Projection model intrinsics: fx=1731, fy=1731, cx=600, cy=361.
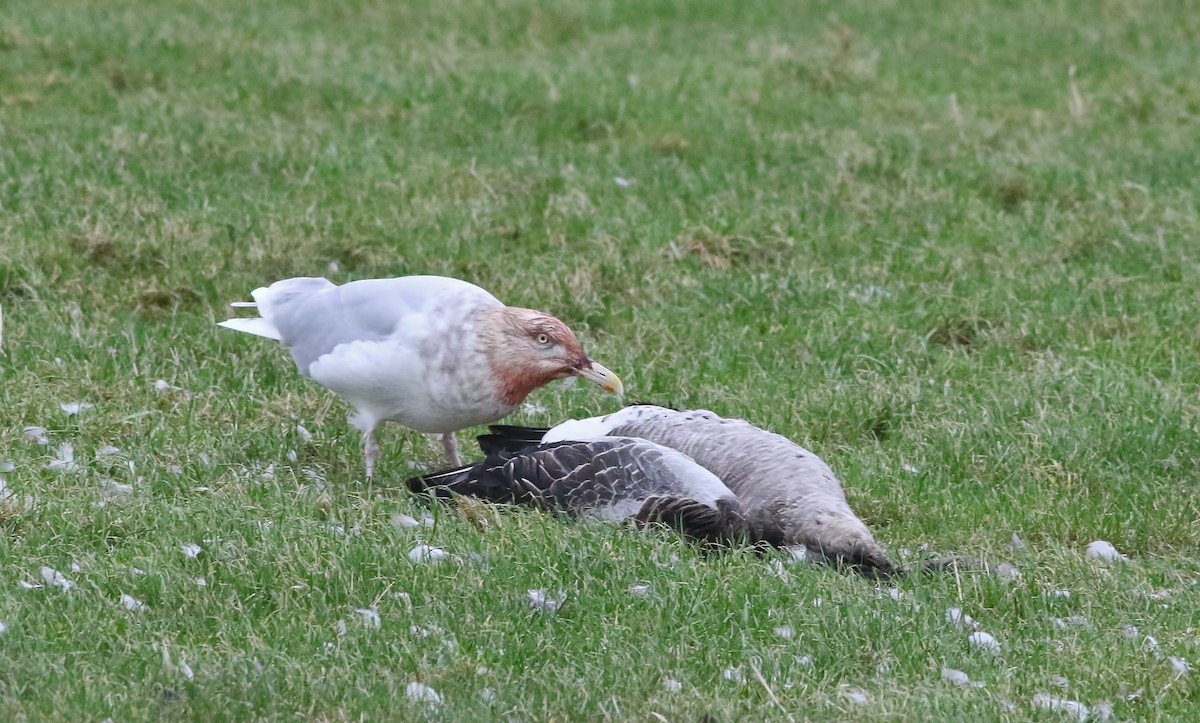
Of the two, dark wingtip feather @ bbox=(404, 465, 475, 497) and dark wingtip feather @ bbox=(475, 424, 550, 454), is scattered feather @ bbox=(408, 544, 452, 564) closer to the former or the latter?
dark wingtip feather @ bbox=(404, 465, 475, 497)

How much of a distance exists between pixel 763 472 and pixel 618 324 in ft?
7.28

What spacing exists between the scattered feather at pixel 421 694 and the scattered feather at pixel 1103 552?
8.15 ft

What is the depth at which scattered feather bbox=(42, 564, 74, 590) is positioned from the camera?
4.78 m

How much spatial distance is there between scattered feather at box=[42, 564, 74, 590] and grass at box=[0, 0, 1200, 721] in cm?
2

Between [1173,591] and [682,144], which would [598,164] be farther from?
[1173,591]

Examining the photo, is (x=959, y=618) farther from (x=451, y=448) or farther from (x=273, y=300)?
(x=273, y=300)

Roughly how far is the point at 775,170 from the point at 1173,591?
5017 millimetres

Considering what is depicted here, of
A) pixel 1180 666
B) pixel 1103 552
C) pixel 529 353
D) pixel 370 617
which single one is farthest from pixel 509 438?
pixel 1180 666

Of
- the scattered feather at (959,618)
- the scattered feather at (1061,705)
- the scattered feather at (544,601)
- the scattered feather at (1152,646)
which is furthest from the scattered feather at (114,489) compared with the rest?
the scattered feather at (1152,646)

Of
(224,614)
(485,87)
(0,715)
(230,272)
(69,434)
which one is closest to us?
(0,715)

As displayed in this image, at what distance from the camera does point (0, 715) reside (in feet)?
13.3

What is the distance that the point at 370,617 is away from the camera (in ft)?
15.4

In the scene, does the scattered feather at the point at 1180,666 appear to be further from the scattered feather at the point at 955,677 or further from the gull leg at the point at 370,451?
the gull leg at the point at 370,451

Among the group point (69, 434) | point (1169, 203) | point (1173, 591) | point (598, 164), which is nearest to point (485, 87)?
point (598, 164)
